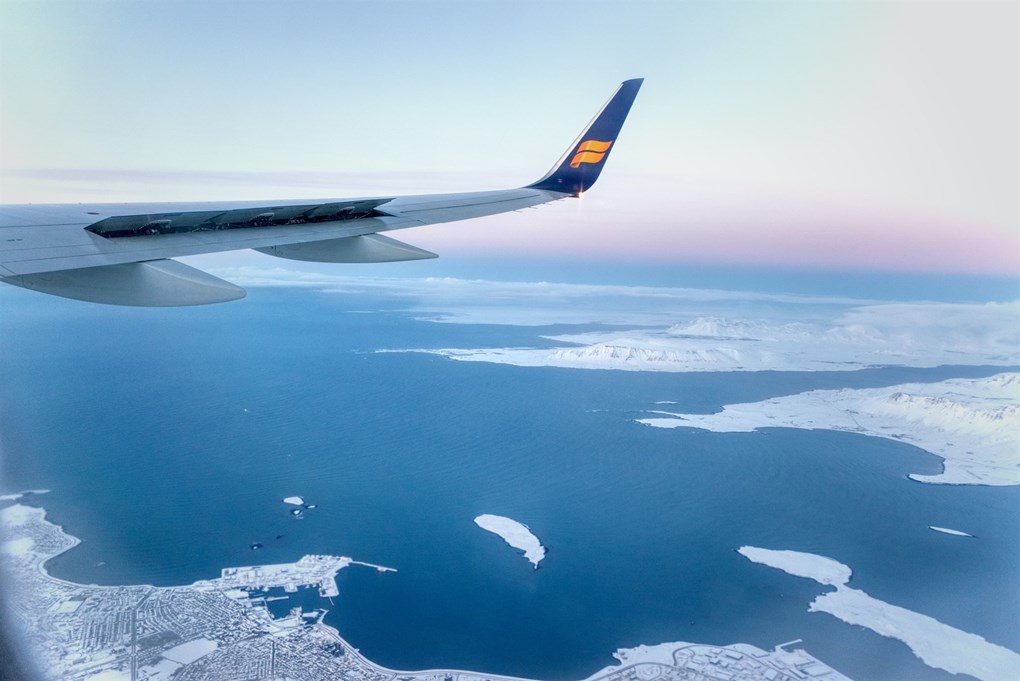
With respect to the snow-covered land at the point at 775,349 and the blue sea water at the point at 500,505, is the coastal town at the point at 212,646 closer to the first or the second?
the blue sea water at the point at 500,505

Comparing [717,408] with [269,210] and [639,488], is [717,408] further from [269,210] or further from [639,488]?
[269,210]

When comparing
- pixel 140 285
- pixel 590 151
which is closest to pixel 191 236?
pixel 140 285

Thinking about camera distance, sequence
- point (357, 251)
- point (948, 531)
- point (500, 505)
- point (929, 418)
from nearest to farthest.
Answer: point (357, 251) → point (948, 531) → point (500, 505) → point (929, 418)

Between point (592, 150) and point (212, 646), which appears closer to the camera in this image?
point (592, 150)

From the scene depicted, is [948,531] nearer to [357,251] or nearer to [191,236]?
[357,251]

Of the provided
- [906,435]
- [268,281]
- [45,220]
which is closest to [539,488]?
[45,220]

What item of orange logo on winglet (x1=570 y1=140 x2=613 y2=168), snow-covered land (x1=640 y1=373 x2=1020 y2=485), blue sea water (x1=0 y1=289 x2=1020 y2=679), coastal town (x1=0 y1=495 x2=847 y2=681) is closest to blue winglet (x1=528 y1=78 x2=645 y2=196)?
orange logo on winglet (x1=570 y1=140 x2=613 y2=168)

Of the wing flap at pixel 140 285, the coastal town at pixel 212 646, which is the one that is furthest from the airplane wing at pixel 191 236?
the coastal town at pixel 212 646
